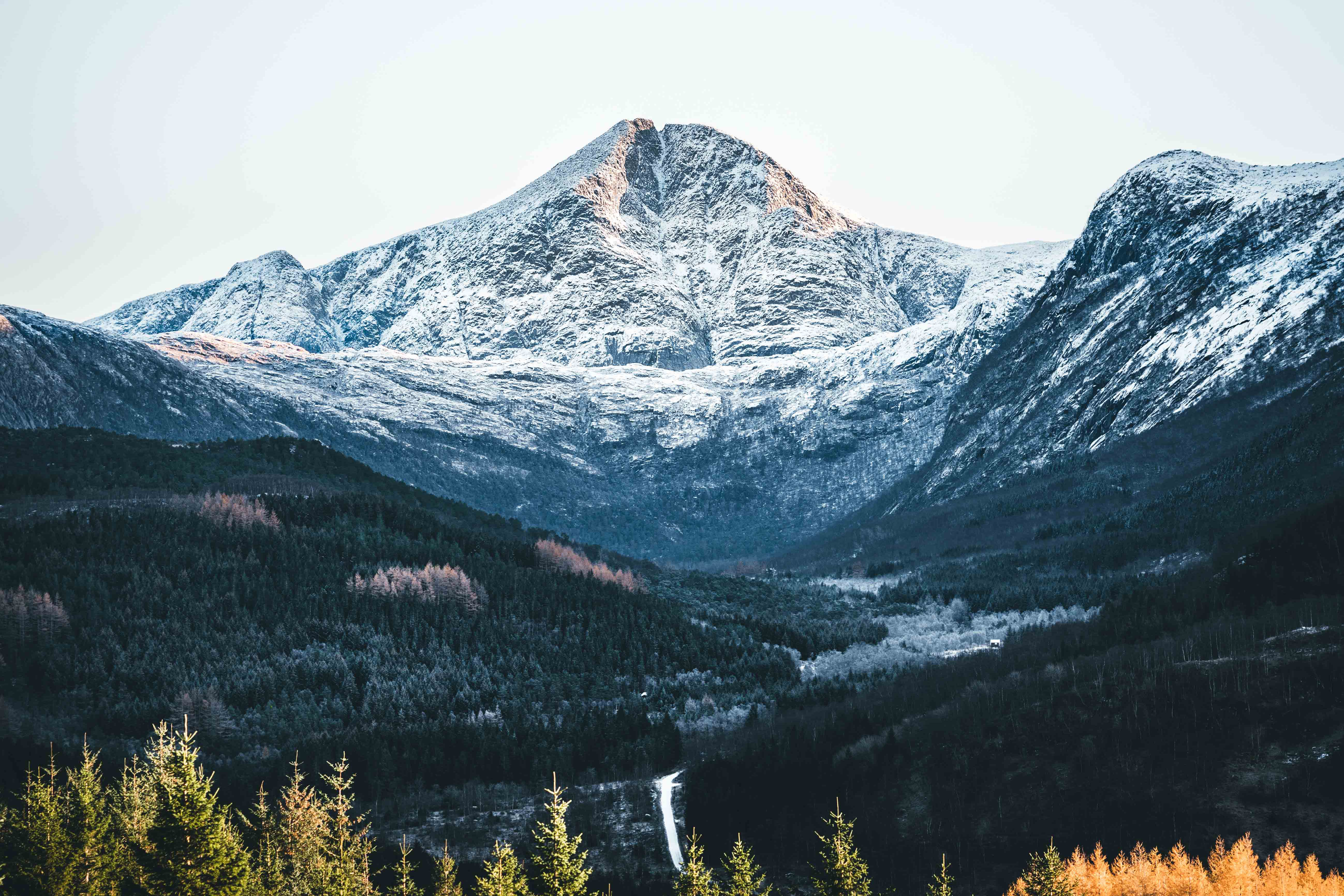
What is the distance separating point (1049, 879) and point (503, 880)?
2852 cm

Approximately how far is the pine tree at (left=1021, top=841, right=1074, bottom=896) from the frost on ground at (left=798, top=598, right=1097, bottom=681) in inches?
3640

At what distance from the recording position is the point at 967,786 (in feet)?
371

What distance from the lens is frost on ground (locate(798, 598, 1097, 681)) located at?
6767 inches

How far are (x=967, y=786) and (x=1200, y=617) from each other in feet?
193

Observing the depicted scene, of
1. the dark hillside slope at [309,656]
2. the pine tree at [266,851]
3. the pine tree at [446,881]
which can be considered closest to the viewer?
the pine tree at [446,881]

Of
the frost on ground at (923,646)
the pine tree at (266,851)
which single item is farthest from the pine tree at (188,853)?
the frost on ground at (923,646)

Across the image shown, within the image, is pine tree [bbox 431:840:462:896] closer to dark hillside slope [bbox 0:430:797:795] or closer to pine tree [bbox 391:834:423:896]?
pine tree [bbox 391:834:423:896]

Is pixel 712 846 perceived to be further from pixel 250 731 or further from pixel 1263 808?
pixel 250 731

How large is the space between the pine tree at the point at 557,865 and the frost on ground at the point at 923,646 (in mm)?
109708

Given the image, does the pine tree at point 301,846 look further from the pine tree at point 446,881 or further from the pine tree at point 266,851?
the pine tree at point 446,881

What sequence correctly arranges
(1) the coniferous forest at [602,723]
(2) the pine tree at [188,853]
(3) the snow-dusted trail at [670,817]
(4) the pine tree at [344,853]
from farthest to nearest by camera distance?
(3) the snow-dusted trail at [670,817] < (1) the coniferous forest at [602,723] < (4) the pine tree at [344,853] < (2) the pine tree at [188,853]

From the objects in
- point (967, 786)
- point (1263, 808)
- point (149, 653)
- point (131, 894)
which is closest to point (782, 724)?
point (967, 786)

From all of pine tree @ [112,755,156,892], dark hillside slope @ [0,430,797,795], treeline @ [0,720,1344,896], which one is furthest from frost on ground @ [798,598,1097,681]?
pine tree @ [112,755,156,892]

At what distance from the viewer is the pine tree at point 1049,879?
206 ft
